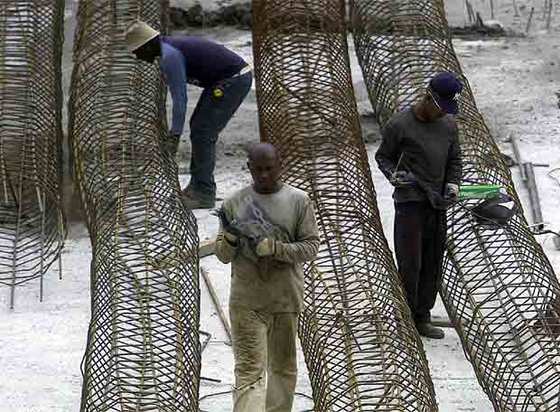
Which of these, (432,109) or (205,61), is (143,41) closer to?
(205,61)

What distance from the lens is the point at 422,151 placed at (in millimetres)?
9586

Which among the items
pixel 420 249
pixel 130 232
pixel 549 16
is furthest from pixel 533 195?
pixel 549 16

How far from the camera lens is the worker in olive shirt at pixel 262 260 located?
791cm

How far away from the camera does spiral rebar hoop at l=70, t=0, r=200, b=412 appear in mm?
8742

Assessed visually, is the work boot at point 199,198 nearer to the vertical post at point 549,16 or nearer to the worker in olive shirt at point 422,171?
the worker in olive shirt at point 422,171

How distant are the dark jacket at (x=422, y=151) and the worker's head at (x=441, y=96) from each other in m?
0.10

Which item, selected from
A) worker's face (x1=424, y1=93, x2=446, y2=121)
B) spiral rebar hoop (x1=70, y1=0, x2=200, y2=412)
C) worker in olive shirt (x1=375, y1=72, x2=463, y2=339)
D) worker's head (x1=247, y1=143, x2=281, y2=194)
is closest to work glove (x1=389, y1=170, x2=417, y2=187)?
worker in olive shirt (x1=375, y1=72, x2=463, y2=339)

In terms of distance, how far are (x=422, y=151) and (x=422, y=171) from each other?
0.41 feet

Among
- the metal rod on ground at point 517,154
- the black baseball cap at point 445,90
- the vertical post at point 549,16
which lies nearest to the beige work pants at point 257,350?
the black baseball cap at point 445,90

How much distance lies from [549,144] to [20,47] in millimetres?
4439

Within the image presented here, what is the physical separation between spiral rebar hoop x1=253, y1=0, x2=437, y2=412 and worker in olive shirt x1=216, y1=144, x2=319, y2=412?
627 millimetres

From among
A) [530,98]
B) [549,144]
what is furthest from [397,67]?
[530,98]

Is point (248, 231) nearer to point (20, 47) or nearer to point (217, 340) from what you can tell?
point (217, 340)

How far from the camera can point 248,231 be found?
7898 millimetres
